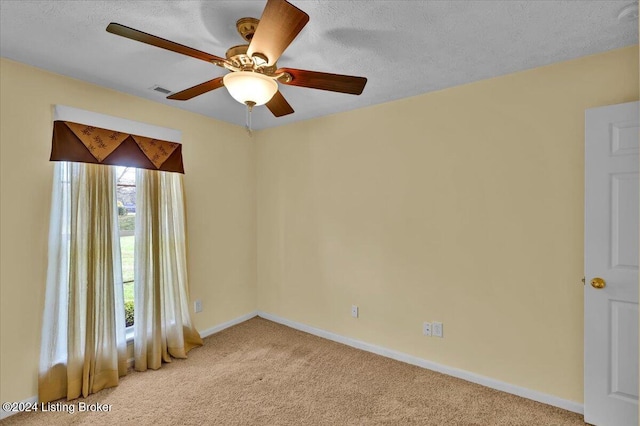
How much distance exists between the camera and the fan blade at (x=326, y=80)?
1624 millimetres

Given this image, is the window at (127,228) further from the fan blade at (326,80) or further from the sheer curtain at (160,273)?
the fan blade at (326,80)

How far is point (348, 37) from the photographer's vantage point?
6.04ft

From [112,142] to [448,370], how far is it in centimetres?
341

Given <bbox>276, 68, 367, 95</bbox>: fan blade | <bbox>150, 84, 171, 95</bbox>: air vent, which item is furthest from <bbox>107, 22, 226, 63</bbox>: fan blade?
<bbox>150, 84, 171, 95</bbox>: air vent

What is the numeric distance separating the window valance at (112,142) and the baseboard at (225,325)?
1770mm

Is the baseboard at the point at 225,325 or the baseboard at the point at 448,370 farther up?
the baseboard at the point at 225,325

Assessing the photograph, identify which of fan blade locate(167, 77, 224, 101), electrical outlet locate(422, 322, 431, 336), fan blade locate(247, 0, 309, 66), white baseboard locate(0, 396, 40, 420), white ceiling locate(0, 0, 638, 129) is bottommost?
white baseboard locate(0, 396, 40, 420)

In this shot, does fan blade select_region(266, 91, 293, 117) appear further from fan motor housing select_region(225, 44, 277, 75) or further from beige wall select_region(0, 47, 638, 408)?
beige wall select_region(0, 47, 638, 408)

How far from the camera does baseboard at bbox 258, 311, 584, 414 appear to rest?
2160 mm

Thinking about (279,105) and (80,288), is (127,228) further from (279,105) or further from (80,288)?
(279,105)

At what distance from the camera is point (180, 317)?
2.97 m

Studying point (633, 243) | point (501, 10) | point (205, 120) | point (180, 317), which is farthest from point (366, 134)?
point (180, 317)

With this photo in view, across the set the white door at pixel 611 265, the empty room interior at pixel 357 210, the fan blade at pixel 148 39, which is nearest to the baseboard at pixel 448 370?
the empty room interior at pixel 357 210

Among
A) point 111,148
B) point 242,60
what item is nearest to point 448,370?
point 242,60
